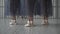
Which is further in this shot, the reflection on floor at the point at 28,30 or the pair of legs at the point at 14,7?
the pair of legs at the point at 14,7

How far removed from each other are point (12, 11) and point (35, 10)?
1.05 feet

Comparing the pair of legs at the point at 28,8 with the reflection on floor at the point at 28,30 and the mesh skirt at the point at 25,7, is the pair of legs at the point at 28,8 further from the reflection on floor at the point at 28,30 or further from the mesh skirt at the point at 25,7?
the reflection on floor at the point at 28,30

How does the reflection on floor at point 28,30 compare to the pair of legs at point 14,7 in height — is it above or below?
below

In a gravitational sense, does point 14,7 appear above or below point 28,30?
above

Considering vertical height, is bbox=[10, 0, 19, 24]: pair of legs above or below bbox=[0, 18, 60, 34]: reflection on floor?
above

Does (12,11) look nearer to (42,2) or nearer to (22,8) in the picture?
(22,8)

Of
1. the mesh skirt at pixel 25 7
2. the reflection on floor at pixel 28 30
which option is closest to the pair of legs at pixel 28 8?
the mesh skirt at pixel 25 7

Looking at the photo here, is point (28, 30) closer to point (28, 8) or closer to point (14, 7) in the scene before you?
point (28, 8)

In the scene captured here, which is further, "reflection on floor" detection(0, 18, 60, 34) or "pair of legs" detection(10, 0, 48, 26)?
"pair of legs" detection(10, 0, 48, 26)

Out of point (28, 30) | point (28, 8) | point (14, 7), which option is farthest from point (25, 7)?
point (28, 30)

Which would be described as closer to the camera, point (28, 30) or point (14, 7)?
point (28, 30)

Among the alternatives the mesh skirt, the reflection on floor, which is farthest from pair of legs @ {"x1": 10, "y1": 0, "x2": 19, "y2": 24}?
the reflection on floor

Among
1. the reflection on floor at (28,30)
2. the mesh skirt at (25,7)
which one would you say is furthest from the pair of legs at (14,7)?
the reflection on floor at (28,30)

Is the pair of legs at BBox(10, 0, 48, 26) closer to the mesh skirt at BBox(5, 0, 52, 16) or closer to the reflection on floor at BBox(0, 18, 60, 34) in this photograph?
the mesh skirt at BBox(5, 0, 52, 16)
